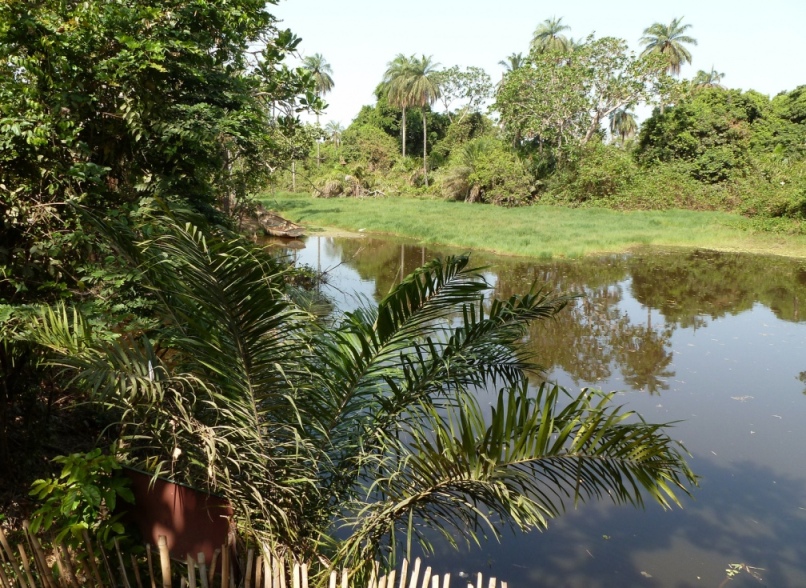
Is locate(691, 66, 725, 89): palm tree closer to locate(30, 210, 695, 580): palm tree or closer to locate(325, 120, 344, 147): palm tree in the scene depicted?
locate(325, 120, 344, 147): palm tree

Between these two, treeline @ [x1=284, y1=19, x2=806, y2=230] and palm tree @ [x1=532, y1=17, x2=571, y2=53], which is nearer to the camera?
treeline @ [x1=284, y1=19, x2=806, y2=230]

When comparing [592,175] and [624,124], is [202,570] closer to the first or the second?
[592,175]

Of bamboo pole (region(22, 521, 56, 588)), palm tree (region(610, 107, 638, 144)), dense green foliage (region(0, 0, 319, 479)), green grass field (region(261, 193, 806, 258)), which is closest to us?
bamboo pole (region(22, 521, 56, 588))

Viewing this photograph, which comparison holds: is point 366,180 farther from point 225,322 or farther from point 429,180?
point 225,322

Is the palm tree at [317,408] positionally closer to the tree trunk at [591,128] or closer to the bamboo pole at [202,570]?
the bamboo pole at [202,570]

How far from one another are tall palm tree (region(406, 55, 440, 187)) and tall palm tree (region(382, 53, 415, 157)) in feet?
0.58

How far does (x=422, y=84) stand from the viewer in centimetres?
3866

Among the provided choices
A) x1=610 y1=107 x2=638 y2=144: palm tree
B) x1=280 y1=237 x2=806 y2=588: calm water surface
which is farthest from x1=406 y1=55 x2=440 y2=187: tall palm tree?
x1=280 y1=237 x2=806 y2=588: calm water surface

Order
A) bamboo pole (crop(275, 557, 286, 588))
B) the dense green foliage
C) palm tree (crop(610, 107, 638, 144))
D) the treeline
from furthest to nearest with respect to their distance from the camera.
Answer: palm tree (crop(610, 107, 638, 144)), the treeline, the dense green foliage, bamboo pole (crop(275, 557, 286, 588))

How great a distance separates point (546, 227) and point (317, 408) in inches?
749

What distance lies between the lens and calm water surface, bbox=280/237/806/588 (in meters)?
4.40

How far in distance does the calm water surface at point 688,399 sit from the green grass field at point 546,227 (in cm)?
228

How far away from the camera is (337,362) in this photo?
11.3ft

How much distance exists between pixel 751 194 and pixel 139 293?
24.0 m
